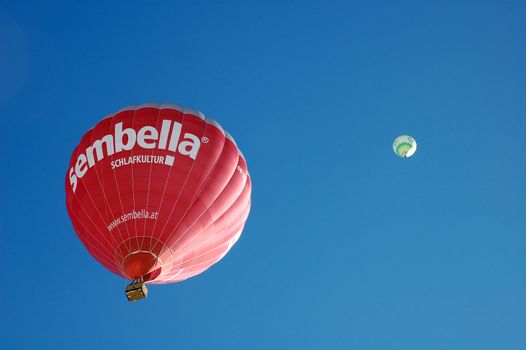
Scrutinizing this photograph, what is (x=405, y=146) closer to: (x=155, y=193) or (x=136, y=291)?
(x=155, y=193)

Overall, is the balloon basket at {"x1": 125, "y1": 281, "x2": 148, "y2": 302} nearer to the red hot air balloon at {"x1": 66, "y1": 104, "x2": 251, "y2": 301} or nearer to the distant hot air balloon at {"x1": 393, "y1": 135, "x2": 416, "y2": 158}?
the red hot air balloon at {"x1": 66, "y1": 104, "x2": 251, "y2": 301}

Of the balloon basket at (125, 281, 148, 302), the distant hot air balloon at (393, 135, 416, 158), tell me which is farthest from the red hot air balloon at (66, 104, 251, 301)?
the distant hot air balloon at (393, 135, 416, 158)

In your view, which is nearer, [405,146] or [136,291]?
[136,291]

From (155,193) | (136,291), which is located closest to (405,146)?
(155,193)

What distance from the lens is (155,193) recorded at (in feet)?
65.6

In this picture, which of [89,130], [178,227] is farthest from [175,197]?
[89,130]

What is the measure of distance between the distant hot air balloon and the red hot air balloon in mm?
8645

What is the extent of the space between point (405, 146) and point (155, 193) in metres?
11.7

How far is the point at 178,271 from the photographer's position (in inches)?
815

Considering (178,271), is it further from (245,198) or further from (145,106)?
(145,106)

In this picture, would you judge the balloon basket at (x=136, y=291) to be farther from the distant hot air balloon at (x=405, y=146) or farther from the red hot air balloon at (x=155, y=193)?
the distant hot air balloon at (x=405, y=146)

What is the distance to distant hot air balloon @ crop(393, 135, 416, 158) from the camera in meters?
28.5

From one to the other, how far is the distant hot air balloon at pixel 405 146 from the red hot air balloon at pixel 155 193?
8.65m

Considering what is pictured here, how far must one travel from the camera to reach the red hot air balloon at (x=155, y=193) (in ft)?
64.5
